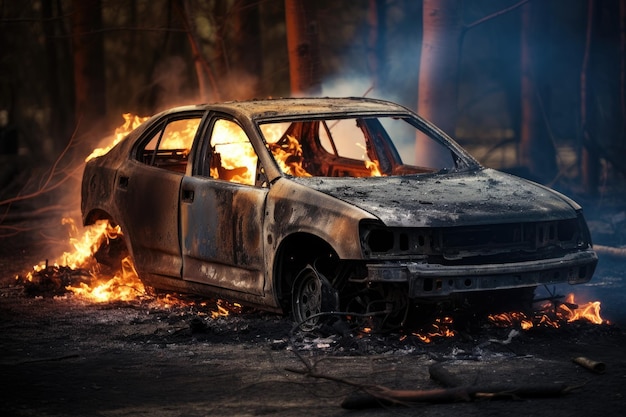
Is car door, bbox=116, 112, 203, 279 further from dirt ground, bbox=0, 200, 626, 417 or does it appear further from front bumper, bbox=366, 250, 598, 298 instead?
front bumper, bbox=366, 250, 598, 298

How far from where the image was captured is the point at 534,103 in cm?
1973

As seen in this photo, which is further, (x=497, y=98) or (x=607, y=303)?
(x=497, y=98)

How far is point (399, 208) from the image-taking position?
8.39 meters

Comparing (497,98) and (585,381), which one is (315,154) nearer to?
(585,381)

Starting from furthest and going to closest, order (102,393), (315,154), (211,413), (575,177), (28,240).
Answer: (575,177) < (28,240) < (315,154) < (102,393) < (211,413)

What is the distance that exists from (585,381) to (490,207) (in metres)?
1.58

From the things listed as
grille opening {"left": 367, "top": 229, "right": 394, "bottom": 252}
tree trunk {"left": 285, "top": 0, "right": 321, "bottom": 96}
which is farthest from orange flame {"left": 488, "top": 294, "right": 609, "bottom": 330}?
tree trunk {"left": 285, "top": 0, "right": 321, "bottom": 96}

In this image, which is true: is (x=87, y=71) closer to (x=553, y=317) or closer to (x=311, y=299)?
(x=311, y=299)

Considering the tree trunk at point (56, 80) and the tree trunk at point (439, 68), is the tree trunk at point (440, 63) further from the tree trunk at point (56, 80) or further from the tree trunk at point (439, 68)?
the tree trunk at point (56, 80)

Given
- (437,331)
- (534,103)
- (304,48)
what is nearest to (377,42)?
(534,103)

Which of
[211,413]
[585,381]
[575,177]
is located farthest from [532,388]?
[575,177]

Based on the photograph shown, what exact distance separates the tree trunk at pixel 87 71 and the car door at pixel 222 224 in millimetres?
12274

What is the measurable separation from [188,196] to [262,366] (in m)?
2.21

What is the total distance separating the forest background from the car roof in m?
5.75
